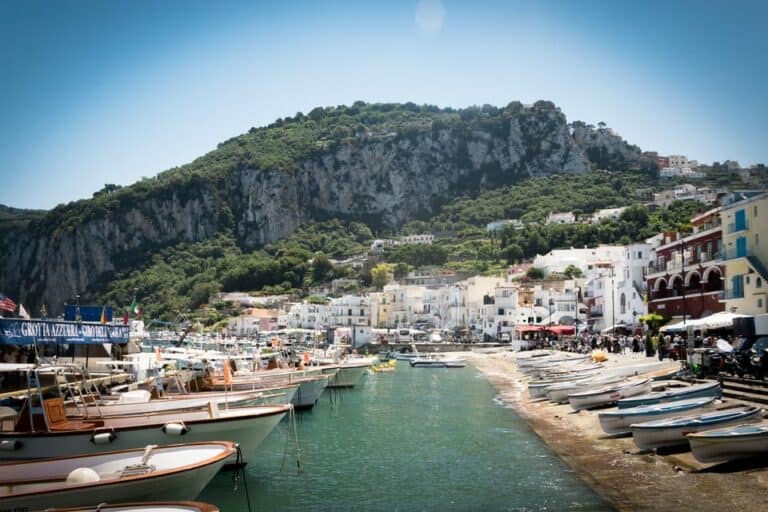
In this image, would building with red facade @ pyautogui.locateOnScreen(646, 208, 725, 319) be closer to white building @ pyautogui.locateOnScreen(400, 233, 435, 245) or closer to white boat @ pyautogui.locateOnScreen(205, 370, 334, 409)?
white boat @ pyautogui.locateOnScreen(205, 370, 334, 409)

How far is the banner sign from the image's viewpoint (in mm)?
21594

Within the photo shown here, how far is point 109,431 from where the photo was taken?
1528 centimetres

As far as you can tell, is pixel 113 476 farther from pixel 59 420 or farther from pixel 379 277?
pixel 379 277

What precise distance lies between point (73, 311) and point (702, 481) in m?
33.2

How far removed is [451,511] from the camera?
52.3 ft

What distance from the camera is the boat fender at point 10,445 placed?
48.9 ft

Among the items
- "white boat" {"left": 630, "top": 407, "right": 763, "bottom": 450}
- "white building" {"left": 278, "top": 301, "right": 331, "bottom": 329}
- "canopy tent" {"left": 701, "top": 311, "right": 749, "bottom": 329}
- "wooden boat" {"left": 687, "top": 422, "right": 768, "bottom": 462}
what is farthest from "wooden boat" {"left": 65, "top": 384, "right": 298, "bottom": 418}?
"white building" {"left": 278, "top": 301, "right": 331, "bottom": 329}

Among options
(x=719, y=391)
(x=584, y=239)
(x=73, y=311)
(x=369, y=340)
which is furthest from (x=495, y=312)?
(x=719, y=391)

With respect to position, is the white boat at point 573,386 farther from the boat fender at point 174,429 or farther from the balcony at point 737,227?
the boat fender at point 174,429

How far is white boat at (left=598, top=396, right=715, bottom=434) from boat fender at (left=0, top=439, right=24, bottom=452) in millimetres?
16819

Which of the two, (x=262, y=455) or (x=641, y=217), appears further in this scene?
(x=641, y=217)

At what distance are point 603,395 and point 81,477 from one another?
22.0 metres

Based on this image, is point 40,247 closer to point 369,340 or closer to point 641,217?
point 369,340

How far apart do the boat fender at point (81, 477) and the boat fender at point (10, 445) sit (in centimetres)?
408
